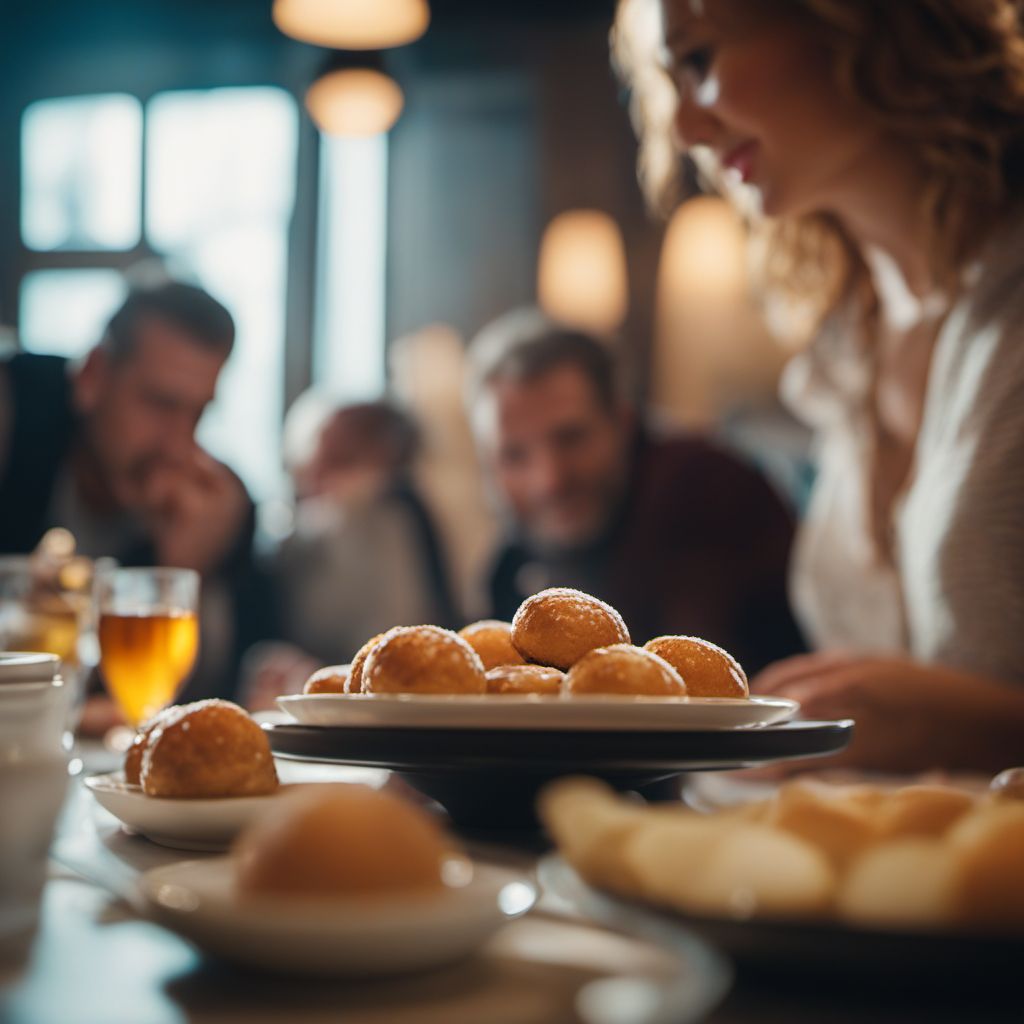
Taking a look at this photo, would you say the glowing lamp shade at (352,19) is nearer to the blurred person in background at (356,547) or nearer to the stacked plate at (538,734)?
the blurred person in background at (356,547)

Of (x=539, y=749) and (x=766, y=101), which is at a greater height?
(x=766, y=101)

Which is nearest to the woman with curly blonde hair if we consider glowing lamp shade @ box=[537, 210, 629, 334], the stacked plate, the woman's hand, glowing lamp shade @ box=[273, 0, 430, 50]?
the woman's hand

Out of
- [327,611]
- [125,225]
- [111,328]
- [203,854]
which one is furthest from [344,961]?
[125,225]

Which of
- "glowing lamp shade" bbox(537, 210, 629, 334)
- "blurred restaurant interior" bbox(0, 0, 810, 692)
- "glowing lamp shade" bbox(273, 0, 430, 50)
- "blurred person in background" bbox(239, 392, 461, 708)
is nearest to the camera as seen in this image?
"glowing lamp shade" bbox(273, 0, 430, 50)

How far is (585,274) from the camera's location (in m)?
5.49

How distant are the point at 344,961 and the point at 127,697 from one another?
872mm

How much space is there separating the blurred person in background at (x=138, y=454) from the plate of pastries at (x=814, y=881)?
1870 mm

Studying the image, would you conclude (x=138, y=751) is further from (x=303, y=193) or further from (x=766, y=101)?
(x=303, y=193)

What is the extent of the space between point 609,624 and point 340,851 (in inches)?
13.3

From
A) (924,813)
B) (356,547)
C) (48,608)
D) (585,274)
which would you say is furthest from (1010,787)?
(585,274)

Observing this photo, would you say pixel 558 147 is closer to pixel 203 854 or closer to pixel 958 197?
pixel 958 197

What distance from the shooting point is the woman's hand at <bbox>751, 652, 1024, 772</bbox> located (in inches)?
46.9

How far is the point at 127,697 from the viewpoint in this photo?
3.83ft

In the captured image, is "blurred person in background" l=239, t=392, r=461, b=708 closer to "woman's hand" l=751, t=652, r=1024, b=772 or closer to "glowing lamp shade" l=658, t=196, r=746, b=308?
"woman's hand" l=751, t=652, r=1024, b=772
